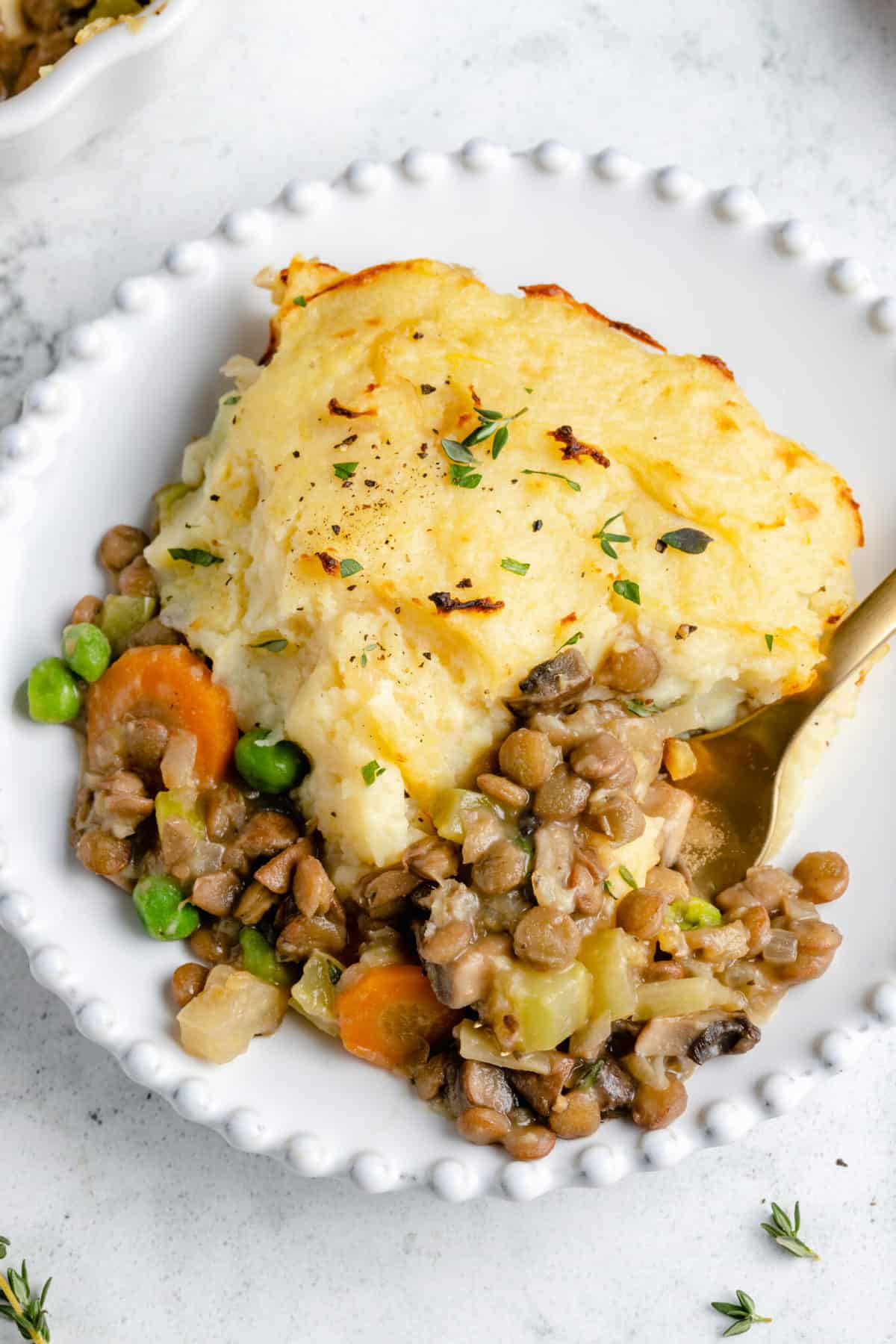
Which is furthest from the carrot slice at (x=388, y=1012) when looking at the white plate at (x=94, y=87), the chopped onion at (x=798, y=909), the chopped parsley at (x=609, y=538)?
the white plate at (x=94, y=87)

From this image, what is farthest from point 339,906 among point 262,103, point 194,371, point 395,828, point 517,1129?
point 262,103

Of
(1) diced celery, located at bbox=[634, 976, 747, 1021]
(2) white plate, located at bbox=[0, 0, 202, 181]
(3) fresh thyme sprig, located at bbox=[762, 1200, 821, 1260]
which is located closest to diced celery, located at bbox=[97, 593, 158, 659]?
(2) white plate, located at bbox=[0, 0, 202, 181]

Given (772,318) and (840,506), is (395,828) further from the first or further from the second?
(772,318)

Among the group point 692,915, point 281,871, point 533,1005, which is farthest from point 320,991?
point 692,915

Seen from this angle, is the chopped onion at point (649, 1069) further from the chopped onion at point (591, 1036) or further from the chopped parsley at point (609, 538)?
the chopped parsley at point (609, 538)

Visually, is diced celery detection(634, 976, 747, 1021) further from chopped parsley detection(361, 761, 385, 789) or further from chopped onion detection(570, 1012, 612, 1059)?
chopped parsley detection(361, 761, 385, 789)

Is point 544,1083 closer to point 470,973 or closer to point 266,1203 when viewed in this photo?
point 470,973
